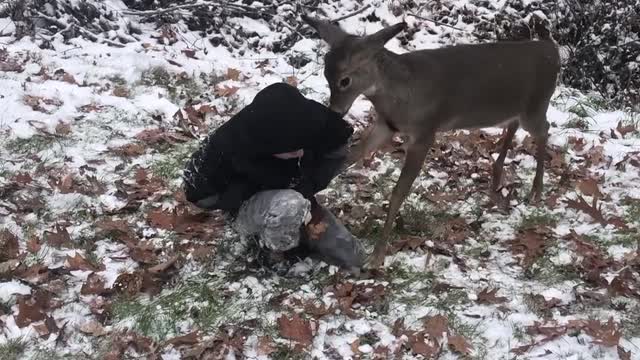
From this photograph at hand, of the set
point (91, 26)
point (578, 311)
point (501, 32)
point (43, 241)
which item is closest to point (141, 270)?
point (43, 241)

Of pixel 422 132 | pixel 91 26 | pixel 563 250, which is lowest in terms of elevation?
pixel 91 26

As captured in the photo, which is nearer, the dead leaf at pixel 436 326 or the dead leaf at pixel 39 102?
the dead leaf at pixel 436 326

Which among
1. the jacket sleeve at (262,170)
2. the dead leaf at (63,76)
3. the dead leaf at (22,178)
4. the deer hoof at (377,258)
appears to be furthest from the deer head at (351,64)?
the dead leaf at (63,76)

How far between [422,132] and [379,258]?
3.01ft

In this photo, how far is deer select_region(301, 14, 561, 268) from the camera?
4.62 meters

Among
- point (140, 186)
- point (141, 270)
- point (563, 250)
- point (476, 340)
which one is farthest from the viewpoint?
point (140, 186)

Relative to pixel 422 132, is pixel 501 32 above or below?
below

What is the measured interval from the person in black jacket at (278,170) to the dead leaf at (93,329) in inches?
36.7

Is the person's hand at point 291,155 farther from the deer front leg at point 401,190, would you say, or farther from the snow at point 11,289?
the snow at point 11,289

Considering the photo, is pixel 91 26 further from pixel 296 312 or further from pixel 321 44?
pixel 296 312

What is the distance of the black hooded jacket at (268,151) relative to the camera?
405 cm

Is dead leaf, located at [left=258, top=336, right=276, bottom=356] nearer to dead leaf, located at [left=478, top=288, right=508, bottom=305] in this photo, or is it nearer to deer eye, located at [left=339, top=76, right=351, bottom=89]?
dead leaf, located at [left=478, top=288, right=508, bottom=305]

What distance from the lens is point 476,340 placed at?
12.8ft

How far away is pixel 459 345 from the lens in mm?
3795
